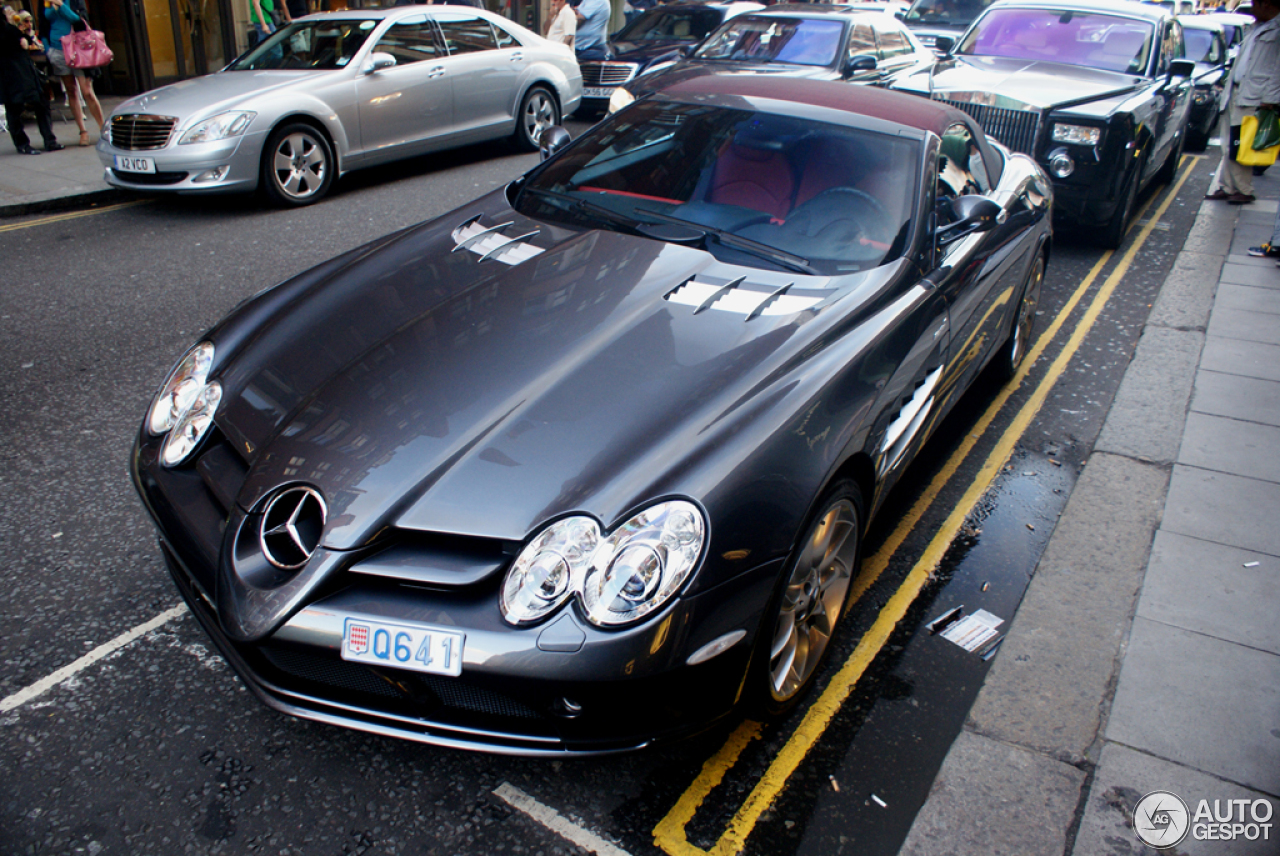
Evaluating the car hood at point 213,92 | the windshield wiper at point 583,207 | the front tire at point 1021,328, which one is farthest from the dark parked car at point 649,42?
the windshield wiper at point 583,207

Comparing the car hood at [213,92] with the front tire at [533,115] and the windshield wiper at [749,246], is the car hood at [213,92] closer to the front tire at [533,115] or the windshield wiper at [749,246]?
the front tire at [533,115]

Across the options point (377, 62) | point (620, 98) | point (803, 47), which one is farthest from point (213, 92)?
→ point (803, 47)

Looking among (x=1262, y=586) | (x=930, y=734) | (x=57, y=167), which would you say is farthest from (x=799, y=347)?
(x=57, y=167)

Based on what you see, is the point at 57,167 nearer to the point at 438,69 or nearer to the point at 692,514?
the point at 438,69

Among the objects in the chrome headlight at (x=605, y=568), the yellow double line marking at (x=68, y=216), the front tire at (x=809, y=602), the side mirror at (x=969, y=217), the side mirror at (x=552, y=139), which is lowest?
the yellow double line marking at (x=68, y=216)

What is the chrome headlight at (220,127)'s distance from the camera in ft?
23.6

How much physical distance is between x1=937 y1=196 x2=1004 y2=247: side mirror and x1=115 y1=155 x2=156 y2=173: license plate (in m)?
6.34

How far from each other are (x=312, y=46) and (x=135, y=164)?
2.08 meters

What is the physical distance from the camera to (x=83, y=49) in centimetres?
927

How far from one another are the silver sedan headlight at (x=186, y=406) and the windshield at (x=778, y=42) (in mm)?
7398

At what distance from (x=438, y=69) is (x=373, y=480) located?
7739mm

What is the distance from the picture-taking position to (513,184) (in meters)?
3.84

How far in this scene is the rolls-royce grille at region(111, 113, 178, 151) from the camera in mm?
7242

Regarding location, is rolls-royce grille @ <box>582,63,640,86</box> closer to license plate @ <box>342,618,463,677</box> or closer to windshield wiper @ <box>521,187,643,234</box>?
windshield wiper @ <box>521,187,643,234</box>
